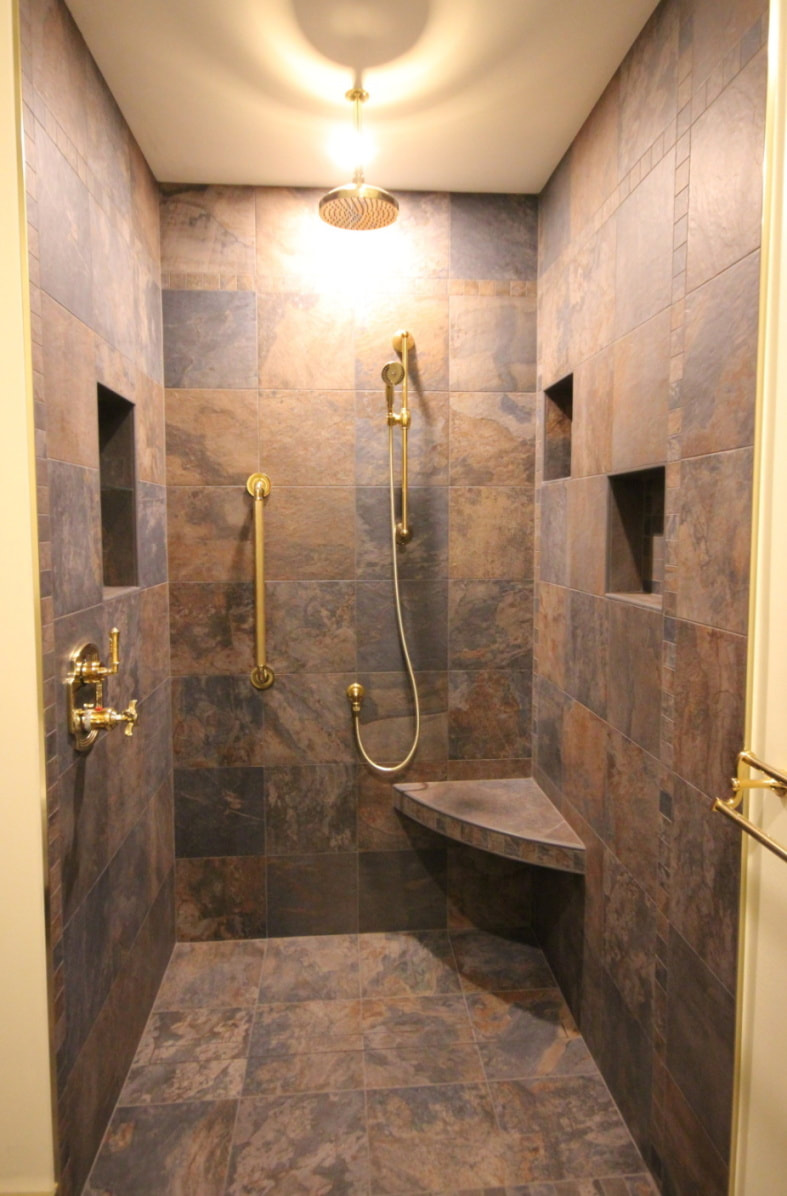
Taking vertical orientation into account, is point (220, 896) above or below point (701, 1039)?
below

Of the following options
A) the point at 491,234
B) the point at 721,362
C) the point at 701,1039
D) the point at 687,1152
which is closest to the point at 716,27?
the point at 721,362

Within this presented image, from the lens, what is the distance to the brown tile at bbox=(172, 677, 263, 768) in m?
2.40

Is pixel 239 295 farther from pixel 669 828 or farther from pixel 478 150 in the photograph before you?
pixel 669 828

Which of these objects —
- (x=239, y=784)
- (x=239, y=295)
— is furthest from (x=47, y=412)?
(x=239, y=784)

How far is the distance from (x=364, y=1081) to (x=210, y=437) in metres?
1.96

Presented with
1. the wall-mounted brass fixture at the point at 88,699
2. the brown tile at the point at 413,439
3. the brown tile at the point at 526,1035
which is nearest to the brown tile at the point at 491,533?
the brown tile at the point at 413,439

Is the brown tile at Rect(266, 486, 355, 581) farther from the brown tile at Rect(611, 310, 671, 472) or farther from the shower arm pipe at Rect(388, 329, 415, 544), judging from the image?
the brown tile at Rect(611, 310, 671, 472)

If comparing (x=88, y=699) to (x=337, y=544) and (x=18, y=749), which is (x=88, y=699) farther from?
(x=337, y=544)

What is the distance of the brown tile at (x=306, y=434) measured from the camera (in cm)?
234

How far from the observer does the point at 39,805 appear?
4.20 ft

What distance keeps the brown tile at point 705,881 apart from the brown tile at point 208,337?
1839mm

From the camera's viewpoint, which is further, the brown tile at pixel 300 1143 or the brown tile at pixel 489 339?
the brown tile at pixel 489 339

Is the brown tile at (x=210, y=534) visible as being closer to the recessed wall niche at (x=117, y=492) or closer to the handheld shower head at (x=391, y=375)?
the recessed wall niche at (x=117, y=492)

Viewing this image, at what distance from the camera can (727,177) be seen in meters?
1.22
